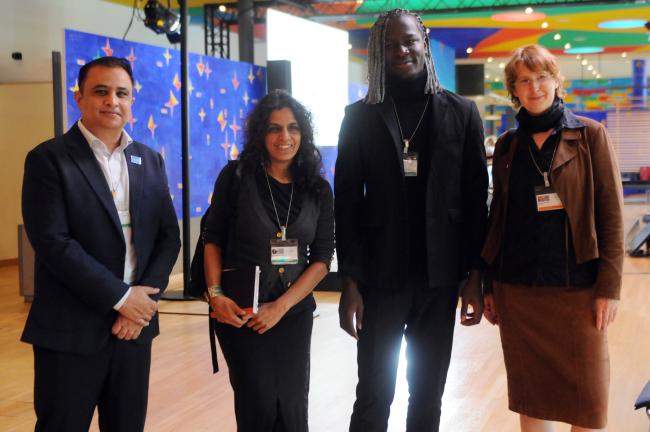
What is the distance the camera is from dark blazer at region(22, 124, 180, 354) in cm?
229

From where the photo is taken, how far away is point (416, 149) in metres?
2.55

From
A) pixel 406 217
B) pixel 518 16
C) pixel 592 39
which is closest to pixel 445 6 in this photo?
pixel 518 16

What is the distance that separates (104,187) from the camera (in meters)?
2.37

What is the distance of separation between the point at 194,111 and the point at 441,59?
9.91 metres

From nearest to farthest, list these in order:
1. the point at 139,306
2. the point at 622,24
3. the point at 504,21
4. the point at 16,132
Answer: the point at 139,306
the point at 16,132
the point at 504,21
the point at 622,24

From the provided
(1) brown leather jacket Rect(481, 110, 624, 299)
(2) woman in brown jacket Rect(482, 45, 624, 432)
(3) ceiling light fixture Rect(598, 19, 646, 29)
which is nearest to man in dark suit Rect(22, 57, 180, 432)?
(2) woman in brown jacket Rect(482, 45, 624, 432)

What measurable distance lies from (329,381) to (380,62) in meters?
2.50

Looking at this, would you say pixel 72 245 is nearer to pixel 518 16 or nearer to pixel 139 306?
pixel 139 306

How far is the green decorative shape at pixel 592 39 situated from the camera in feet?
54.0

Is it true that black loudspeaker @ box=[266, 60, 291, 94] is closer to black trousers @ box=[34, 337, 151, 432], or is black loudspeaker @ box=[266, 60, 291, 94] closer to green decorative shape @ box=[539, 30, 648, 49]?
black trousers @ box=[34, 337, 151, 432]

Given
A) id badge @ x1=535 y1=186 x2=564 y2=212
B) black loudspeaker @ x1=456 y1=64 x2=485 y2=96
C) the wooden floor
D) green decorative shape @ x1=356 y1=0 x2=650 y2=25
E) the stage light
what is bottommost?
the wooden floor

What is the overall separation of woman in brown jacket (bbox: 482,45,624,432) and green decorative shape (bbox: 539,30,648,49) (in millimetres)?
14498

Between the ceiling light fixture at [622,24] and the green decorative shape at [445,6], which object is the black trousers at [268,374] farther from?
the ceiling light fixture at [622,24]

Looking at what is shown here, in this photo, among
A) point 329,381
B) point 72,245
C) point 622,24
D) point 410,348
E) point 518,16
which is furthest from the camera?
point 622,24
